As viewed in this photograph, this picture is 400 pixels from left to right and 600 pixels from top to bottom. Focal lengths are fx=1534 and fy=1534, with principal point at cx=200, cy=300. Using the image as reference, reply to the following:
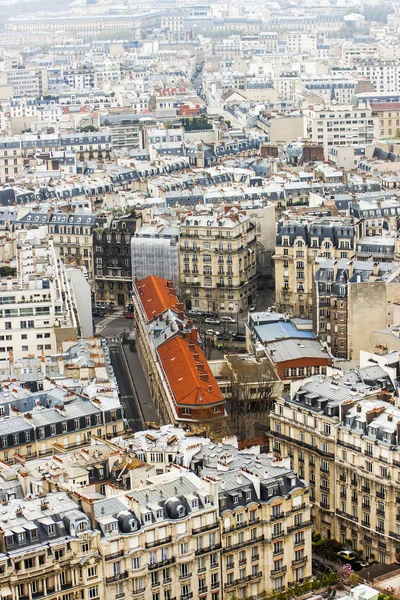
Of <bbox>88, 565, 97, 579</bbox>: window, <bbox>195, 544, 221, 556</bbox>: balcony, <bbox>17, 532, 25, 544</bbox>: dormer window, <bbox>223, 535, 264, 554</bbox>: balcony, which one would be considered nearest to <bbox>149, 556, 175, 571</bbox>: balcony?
<bbox>195, 544, 221, 556</bbox>: balcony

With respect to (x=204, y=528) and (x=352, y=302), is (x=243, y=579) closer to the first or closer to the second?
(x=204, y=528)

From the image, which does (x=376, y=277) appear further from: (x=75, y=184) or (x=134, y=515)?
(x=75, y=184)

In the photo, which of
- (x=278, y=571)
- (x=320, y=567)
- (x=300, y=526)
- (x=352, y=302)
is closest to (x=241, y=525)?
(x=278, y=571)

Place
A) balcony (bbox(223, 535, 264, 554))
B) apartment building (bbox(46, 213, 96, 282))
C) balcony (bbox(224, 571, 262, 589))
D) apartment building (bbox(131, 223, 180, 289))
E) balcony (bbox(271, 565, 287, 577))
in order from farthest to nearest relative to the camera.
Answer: apartment building (bbox(46, 213, 96, 282)) < apartment building (bbox(131, 223, 180, 289)) < balcony (bbox(271, 565, 287, 577)) < balcony (bbox(224, 571, 262, 589)) < balcony (bbox(223, 535, 264, 554))

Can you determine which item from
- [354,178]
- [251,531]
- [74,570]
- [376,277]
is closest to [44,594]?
[74,570]

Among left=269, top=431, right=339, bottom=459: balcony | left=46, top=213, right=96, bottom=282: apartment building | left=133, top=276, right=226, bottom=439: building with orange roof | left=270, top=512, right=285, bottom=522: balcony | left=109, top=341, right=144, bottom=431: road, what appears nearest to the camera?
left=270, top=512, right=285, bottom=522: balcony

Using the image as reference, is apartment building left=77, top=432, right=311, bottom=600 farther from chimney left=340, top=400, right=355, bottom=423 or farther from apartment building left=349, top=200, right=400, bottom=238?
apartment building left=349, top=200, right=400, bottom=238
